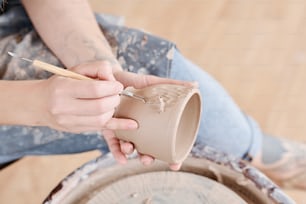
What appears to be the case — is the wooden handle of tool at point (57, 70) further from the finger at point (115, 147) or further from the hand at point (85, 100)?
the finger at point (115, 147)

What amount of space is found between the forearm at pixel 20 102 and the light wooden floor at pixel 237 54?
0.75 meters

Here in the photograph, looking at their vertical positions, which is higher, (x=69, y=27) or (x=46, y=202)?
(x=69, y=27)

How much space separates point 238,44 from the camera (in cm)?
213

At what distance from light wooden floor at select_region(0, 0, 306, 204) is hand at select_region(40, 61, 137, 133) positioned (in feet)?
2.77

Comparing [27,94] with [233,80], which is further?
[233,80]

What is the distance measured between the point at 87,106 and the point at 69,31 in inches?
13.8

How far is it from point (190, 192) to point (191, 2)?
4.88 feet

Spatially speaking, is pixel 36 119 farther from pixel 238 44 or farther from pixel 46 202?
pixel 238 44

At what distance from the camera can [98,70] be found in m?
0.89

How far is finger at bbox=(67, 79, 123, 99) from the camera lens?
32.1 inches

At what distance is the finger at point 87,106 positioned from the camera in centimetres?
83

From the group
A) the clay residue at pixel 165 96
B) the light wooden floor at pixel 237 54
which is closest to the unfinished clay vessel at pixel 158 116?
the clay residue at pixel 165 96

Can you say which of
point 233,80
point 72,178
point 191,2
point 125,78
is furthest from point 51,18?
point 191,2

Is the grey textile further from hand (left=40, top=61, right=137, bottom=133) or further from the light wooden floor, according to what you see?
the light wooden floor
